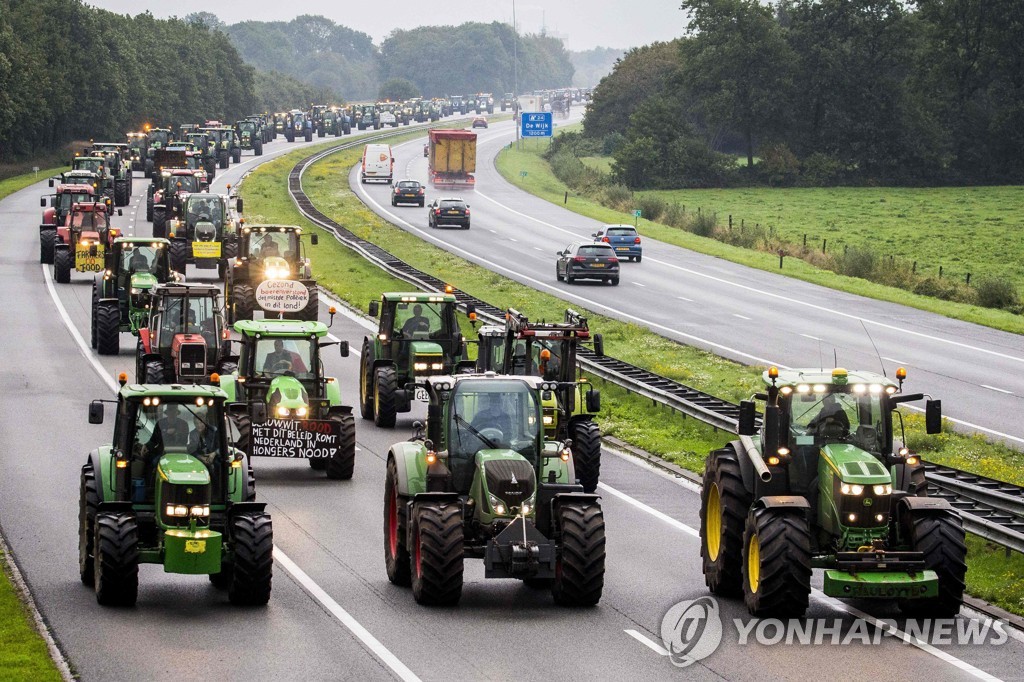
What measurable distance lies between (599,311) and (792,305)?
7.70 meters

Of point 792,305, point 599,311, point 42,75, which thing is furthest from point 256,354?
point 42,75

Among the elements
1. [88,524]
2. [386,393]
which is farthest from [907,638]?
[386,393]

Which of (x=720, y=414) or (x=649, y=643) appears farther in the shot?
(x=720, y=414)

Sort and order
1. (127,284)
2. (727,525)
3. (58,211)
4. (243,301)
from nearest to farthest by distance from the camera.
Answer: (727,525) → (127,284) → (243,301) → (58,211)

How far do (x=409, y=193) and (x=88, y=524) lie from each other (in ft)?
234

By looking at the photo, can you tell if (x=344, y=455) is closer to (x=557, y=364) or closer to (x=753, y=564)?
(x=557, y=364)

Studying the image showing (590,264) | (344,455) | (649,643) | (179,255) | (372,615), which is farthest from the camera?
(590,264)

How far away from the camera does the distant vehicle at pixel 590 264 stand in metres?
61.8

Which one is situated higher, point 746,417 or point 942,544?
point 746,417

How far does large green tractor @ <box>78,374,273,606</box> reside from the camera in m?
18.5

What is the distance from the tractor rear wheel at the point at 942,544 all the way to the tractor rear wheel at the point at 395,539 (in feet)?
18.9

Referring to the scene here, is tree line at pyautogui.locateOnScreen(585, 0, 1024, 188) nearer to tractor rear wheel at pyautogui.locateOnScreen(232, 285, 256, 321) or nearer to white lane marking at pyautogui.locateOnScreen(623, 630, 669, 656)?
tractor rear wheel at pyautogui.locateOnScreen(232, 285, 256, 321)

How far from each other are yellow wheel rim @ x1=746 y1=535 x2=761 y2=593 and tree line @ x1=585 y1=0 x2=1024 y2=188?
335 ft

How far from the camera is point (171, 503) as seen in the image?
18781mm
